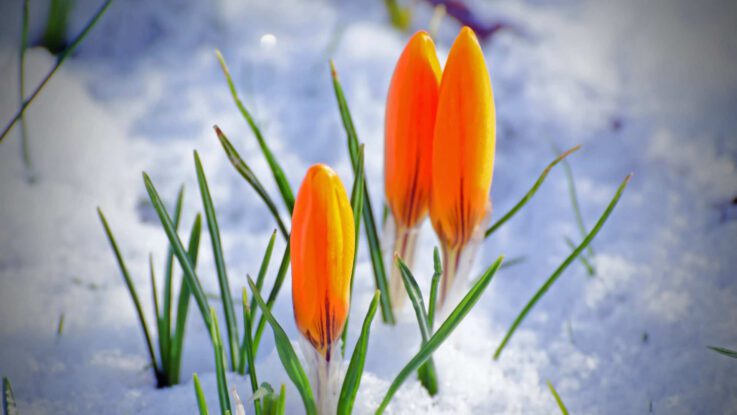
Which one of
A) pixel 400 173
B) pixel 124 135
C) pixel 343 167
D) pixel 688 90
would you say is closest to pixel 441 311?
pixel 400 173

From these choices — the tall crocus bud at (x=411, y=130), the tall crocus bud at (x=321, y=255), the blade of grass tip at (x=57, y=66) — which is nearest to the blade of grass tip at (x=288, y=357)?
the tall crocus bud at (x=321, y=255)

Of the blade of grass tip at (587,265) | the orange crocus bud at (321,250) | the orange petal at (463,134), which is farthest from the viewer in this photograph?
the blade of grass tip at (587,265)

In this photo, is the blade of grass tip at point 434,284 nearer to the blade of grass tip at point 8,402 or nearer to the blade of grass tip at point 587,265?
the blade of grass tip at point 587,265

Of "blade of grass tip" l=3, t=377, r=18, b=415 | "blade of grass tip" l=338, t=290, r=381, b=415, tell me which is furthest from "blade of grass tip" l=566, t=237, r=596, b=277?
"blade of grass tip" l=3, t=377, r=18, b=415

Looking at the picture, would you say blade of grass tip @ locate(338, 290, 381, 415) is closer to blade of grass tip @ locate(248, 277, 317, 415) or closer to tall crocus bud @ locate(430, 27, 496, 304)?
blade of grass tip @ locate(248, 277, 317, 415)

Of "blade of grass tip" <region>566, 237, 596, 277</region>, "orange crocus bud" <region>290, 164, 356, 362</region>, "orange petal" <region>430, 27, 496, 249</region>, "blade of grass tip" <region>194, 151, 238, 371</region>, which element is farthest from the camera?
"blade of grass tip" <region>566, 237, 596, 277</region>

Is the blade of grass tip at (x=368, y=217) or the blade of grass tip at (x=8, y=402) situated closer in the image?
the blade of grass tip at (x=8, y=402)
